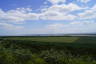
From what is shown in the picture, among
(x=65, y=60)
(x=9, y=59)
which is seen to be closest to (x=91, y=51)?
(x=65, y=60)

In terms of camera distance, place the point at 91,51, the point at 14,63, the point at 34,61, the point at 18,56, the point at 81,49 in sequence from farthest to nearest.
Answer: the point at 81,49
the point at 91,51
the point at 18,56
the point at 34,61
the point at 14,63

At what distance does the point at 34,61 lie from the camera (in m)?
9.10

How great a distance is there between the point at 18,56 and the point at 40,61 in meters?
1.81

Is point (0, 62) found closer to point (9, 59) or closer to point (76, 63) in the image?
point (9, 59)

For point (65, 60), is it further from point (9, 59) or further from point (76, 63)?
point (9, 59)

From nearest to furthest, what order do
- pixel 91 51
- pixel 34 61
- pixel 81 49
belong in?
pixel 34 61 → pixel 91 51 → pixel 81 49

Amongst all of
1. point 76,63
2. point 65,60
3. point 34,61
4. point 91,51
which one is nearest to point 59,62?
point 65,60

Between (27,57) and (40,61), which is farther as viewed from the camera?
(27,57)

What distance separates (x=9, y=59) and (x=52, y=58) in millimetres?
2682

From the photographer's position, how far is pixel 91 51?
20.3 m

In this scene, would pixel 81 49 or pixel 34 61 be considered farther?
pixel 81 49

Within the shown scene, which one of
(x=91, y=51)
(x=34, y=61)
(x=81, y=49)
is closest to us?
(x=34, y=61)

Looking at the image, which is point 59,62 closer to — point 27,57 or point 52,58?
point 52,58

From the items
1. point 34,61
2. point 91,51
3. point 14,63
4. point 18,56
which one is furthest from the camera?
point 91,51
